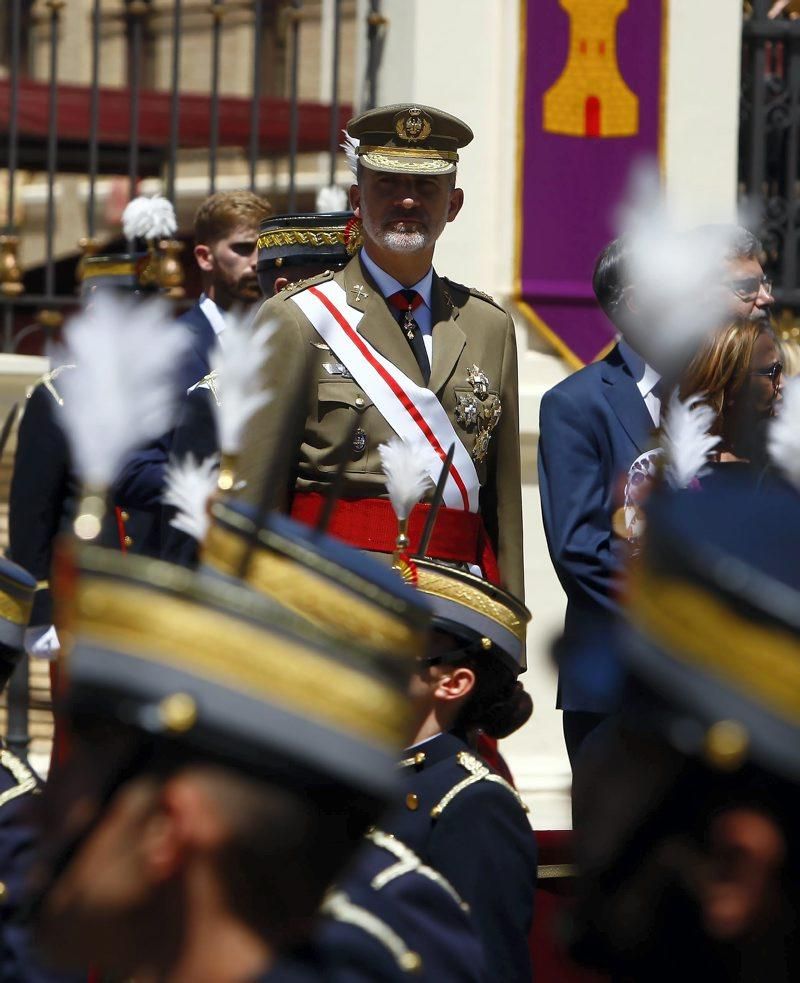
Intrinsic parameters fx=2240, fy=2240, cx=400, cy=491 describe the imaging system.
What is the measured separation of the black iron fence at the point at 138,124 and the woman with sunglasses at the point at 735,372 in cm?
335

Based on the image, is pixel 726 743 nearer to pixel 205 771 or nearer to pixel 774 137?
pixel 205 771

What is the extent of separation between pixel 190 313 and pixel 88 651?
12.1 feet

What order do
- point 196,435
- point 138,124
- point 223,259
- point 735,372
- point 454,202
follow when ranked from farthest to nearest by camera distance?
point 138,124 < point 223,259 < point 454,202 < point 735,372 < point 196,435

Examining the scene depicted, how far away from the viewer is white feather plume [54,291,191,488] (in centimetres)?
213

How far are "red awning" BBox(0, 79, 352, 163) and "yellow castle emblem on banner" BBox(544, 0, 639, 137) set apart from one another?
90.4 inches

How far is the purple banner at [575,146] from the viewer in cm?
710

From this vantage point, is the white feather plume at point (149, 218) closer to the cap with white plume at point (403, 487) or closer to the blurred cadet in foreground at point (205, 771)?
the cap with white plume at point (403, 487)

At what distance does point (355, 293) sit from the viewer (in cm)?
476

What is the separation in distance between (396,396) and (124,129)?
601 centimetres

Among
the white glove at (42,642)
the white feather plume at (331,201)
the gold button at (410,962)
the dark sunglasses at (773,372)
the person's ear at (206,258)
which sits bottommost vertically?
the white glove at (42,642)

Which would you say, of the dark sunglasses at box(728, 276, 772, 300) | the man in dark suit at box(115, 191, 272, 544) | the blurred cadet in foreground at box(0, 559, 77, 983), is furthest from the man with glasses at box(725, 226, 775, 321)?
the blurred cadet in foreground at box(0, 559, 77, 983)

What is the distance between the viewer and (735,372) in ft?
13.9

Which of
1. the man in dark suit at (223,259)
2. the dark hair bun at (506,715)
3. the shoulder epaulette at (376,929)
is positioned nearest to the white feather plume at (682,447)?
the shoulder epaulette at (376,929)

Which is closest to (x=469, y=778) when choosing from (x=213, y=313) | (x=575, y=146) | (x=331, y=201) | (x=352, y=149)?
(x=352, y=149)
